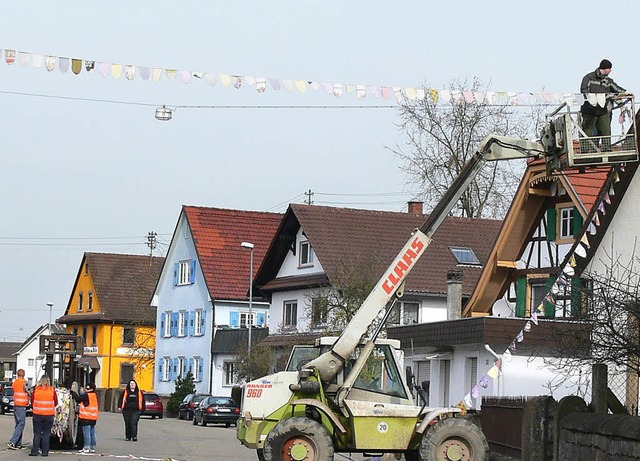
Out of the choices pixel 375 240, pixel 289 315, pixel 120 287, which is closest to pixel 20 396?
pixel 375 240

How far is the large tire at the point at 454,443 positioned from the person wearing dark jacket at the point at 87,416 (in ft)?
31.9

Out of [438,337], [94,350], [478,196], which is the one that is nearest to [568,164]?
[438,337]

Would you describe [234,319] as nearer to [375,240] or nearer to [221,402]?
[375,240]

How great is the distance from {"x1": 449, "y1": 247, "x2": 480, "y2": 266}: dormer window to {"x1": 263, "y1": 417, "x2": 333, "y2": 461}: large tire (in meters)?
36.6

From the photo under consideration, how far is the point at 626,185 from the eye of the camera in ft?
106

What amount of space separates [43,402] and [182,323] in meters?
46.1

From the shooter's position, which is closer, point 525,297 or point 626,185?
point 626,185

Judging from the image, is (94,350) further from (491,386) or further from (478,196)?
(491,386)

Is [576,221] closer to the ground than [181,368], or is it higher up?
higher up

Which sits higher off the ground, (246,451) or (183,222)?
(183,222)

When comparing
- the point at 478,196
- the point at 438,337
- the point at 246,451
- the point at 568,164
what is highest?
the point at 478,196

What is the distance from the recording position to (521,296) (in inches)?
1661

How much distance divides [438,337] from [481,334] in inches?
116

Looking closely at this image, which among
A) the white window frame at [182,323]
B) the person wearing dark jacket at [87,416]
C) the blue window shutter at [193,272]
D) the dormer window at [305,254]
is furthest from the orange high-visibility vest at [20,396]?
the white window frame at [182,323]
